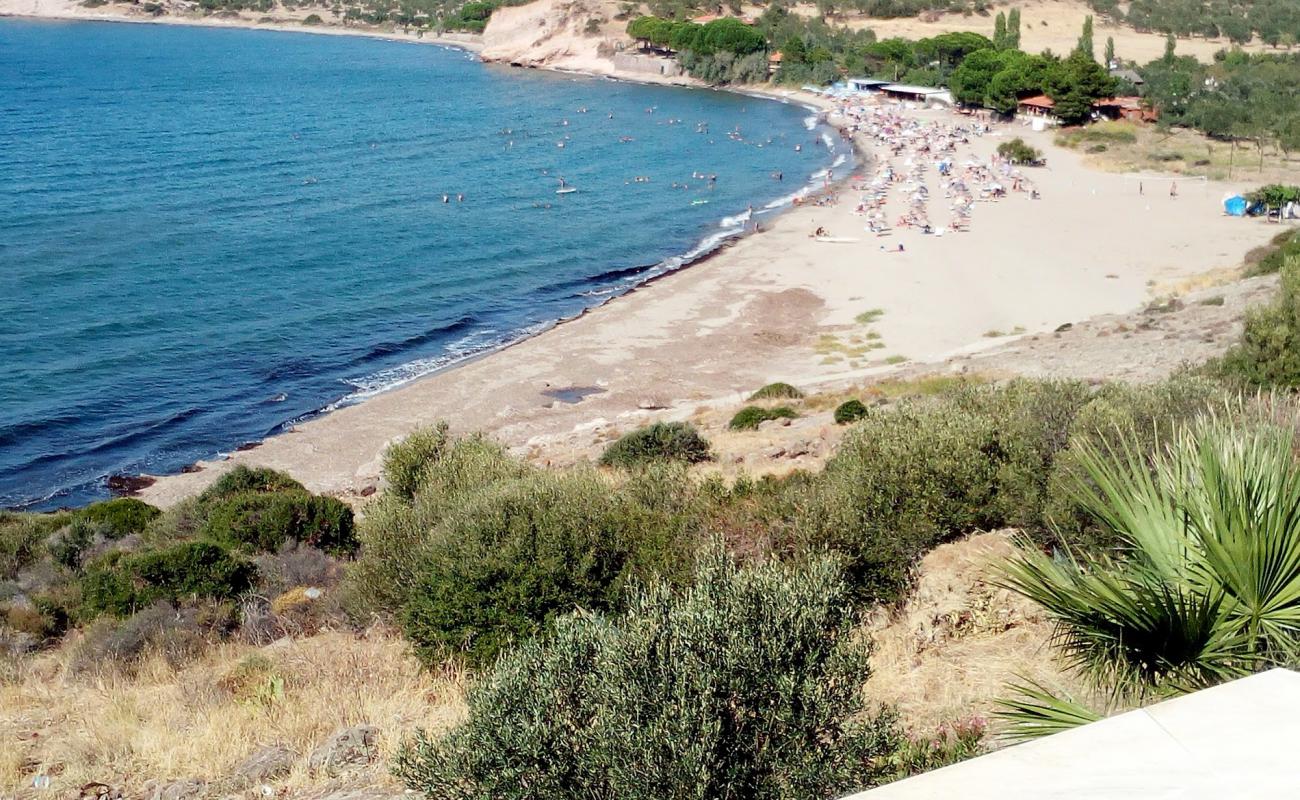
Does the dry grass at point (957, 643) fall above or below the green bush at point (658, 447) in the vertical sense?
above

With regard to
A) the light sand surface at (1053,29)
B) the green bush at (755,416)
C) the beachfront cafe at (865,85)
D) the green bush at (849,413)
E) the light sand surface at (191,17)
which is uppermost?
the light sand surface at (191,17)

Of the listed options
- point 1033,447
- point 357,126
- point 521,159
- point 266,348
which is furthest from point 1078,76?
point 1033,447

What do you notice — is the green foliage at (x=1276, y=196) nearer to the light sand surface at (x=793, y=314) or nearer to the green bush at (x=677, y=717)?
the light sand surface at (x=793, y=314)

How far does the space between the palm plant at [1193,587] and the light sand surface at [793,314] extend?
2130 centimetres

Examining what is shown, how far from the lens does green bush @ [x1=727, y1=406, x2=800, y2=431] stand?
25.8m

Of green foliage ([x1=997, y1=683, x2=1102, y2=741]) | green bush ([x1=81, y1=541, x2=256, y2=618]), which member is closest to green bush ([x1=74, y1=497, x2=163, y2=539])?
green bush ([x1=81, y1=541, x2=256, y2=618])

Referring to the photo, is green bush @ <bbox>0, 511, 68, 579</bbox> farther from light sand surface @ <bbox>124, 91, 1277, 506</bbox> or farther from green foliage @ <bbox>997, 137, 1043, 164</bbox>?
green foliage @ <bbox>997, 137, 1043, 164</bbox>

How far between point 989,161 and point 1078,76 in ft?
39.8

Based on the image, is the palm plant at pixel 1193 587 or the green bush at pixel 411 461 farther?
the green bush at pixel 411 461

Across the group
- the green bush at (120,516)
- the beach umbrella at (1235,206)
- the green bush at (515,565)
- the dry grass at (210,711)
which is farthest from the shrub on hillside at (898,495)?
the beach umbrella at (1235,206)

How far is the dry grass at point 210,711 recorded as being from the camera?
8633mm

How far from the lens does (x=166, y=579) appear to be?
1436cm

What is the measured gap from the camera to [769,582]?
6.68m

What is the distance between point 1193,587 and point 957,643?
4385 mm
